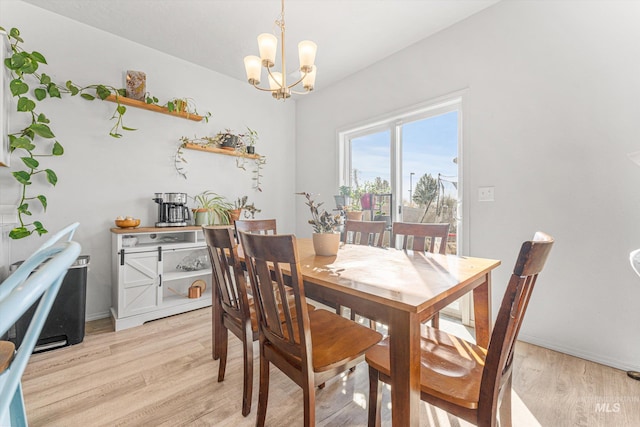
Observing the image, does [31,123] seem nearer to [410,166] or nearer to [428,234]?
[428,234]

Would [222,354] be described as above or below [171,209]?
below

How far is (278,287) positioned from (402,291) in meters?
0.49

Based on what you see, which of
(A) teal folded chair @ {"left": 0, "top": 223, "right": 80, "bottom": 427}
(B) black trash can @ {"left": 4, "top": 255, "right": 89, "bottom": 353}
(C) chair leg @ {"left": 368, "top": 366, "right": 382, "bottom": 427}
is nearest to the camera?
(A) teal folded chair @ {"left": 0, "top": 223, "right": 80, "bottom": 427}

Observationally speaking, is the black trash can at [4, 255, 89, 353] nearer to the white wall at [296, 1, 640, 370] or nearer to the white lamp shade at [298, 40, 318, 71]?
the white lamp shade at [298, 40, 318, 71]

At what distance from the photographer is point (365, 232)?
2.27 meters

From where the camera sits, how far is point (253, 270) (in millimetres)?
1229

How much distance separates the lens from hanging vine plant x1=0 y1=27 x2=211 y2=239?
2160 mm

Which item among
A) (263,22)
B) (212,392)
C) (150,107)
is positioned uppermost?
(263,22)

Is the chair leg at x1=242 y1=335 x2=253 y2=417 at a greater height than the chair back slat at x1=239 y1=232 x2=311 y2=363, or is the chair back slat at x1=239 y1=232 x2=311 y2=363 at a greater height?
the chair back slat at x1=239 y1=232 x2=311 y2=363

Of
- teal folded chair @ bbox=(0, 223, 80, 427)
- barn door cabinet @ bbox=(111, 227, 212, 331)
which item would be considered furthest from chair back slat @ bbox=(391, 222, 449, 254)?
barn door cabinet @ bbox=(111, 227, 212, 331)

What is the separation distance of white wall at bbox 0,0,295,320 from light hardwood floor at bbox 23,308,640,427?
107 centimetres

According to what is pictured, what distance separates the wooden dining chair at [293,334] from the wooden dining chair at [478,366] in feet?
0.43

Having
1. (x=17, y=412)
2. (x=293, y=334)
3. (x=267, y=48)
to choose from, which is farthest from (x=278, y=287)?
(x=267, y=48)

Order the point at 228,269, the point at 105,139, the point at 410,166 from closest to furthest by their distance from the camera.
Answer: the point at 228,269, the point at 105,139, the point at 410,166
